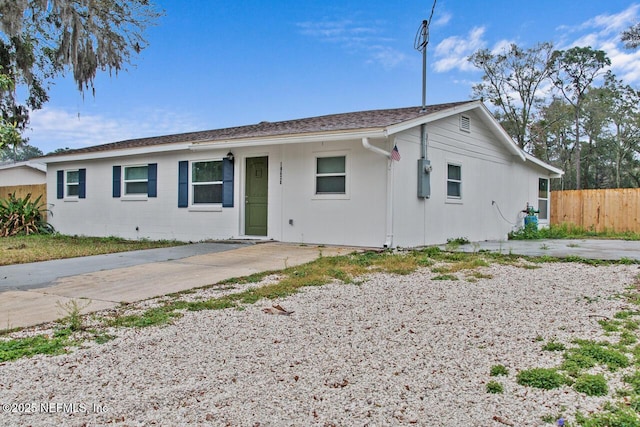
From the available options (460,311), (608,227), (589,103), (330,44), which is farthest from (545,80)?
(460,311)

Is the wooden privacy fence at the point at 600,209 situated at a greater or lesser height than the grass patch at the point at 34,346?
greater

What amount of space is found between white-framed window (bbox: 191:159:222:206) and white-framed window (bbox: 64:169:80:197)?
4.95 meters

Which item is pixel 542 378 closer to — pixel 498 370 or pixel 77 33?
pixel 498 370

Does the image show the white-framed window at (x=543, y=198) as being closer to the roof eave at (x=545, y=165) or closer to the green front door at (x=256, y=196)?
the roof eave at (x=545, y=165)

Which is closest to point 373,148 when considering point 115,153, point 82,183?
point 115,153

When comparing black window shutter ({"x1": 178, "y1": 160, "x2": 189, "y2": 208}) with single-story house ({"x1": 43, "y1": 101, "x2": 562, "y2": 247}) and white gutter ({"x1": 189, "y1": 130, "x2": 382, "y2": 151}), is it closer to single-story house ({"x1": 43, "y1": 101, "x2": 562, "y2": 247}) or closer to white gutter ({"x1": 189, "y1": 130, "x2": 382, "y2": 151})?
single-story house ({"x1": 43, "y1": 101, "x2": 562, "y2": 247})

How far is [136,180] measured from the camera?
12539 mm

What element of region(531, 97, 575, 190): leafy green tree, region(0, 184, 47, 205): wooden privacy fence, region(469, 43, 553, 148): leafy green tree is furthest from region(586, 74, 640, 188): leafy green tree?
region(0, 184, 47, 205): wooden privacy fence

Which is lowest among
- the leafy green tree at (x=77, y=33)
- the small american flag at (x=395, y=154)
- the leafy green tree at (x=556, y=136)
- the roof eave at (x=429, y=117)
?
the small american flag at (x=395, y=154)

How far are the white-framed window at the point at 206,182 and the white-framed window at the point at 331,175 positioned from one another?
271cm

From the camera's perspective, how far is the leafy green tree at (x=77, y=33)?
8.62m

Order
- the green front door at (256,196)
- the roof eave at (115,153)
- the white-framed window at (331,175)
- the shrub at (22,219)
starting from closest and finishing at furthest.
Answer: the white-framed window at (331,175)
the green front door at (256,196)
the roof eave at (115,153)
the shrub at (22,219)

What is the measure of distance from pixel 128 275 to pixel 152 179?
623 centimetres

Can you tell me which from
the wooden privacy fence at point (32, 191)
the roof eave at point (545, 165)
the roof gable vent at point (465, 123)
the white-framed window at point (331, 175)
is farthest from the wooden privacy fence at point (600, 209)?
the wooden privacy fence at point (32, 191)
